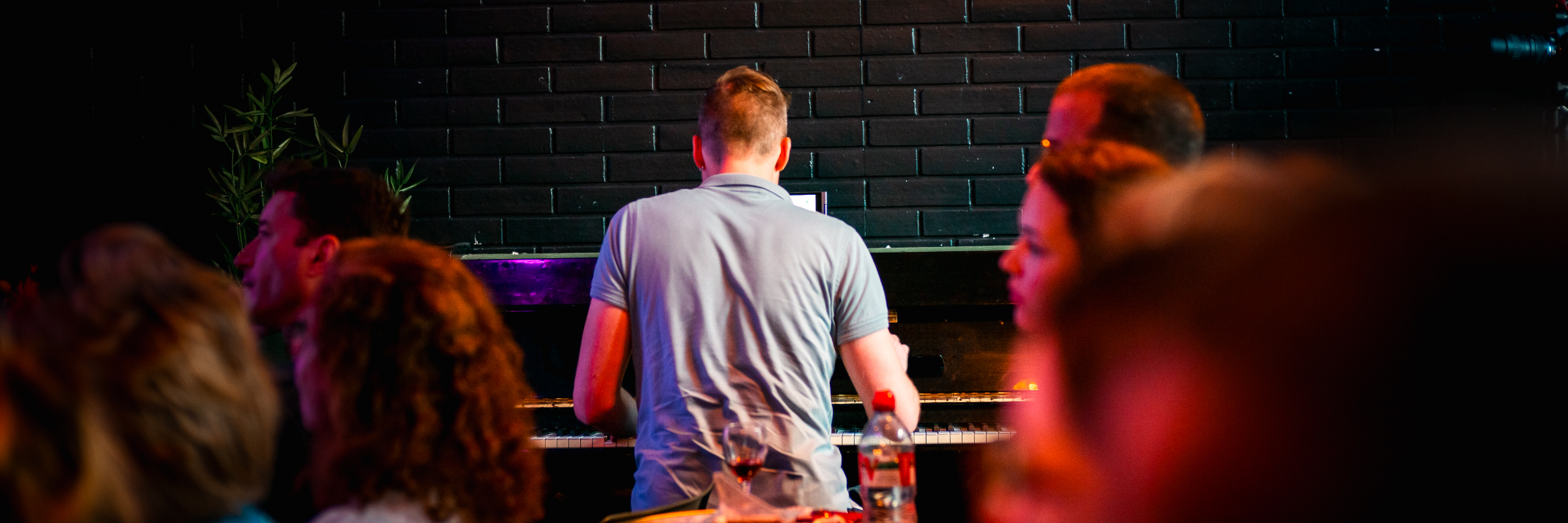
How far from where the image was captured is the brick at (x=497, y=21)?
3.50m

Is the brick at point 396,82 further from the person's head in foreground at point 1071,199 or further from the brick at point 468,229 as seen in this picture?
the person's head in foreground at point 1071,199

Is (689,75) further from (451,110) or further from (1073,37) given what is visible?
(1073,37)

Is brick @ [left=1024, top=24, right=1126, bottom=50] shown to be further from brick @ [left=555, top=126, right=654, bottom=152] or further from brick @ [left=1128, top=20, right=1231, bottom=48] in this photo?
brick @ [left=555, top=126, right=654, bottom=152]

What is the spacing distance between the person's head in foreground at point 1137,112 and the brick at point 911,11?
88.9 inches

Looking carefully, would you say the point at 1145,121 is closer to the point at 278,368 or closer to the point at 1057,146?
the point at 1057,146

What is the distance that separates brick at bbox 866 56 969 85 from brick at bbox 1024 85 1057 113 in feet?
0.75

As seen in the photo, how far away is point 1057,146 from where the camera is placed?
1291 mm

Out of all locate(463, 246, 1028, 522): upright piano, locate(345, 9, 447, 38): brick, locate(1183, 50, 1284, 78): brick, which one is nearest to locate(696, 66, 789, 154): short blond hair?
locate(463, 246, 1028, 522): upright piano

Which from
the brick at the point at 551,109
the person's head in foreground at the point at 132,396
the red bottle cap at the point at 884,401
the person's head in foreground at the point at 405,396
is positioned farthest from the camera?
the brick at the point at 551,109

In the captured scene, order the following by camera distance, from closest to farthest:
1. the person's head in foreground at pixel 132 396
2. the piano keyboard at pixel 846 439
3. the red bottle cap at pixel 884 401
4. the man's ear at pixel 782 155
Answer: the person's head in foreground at pixel 132 396 < the red bottle cap at pixel 884 401 < the man's ear at pixel 782 155 < the piano keyboard at pixel 846 439

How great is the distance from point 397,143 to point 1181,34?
2.82 m

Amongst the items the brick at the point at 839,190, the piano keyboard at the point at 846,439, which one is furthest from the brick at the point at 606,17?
the piano keyboard at the point at 846,439

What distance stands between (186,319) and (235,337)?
42 millimetres

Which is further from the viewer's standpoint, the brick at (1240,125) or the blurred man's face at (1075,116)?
the brick at (1240,125)
